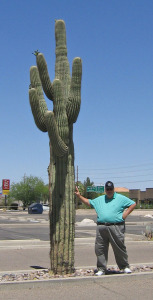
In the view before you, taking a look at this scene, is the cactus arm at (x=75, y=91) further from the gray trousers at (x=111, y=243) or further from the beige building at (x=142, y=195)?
the beige building at (x=142, y=195)

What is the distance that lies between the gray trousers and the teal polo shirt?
0.12 meters

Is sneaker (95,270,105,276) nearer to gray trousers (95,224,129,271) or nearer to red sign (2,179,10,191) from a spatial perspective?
gray trousers (95,224,129,271)

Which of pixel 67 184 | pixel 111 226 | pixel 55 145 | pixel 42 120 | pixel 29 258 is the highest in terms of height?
pixel 42 120

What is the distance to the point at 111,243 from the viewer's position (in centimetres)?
724

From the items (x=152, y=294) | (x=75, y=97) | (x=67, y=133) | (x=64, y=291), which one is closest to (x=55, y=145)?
(x=67, y=133)

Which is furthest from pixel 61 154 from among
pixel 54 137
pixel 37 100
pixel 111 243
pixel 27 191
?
pixel 27 191

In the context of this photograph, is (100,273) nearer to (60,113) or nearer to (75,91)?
(60,113)

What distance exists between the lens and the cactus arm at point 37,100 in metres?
7.19

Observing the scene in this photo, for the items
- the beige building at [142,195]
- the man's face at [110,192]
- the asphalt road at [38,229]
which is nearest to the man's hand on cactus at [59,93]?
the man's face at [110,192]

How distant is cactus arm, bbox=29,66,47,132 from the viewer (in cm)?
719

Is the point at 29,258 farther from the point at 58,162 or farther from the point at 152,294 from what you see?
the point at 152,294

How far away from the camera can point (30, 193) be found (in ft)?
271

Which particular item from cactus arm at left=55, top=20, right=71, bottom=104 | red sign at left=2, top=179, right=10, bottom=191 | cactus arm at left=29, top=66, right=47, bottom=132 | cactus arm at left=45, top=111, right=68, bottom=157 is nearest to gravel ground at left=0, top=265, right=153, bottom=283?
cactus arm at left=45, top=111, right=68, bottom=157

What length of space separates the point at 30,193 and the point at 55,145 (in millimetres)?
76596
